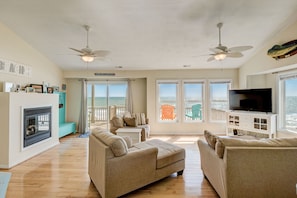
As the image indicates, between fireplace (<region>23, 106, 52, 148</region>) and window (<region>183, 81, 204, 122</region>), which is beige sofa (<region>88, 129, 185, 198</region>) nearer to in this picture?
fireplace (<region>23, 106, 52, 148</region>)

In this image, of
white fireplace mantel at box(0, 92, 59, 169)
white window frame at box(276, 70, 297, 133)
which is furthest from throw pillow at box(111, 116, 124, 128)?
white window frame at box(276, 70, 297, 133)

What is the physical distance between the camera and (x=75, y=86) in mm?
6402

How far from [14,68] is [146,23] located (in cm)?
339

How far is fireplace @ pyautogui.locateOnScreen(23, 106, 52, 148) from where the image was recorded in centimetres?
365

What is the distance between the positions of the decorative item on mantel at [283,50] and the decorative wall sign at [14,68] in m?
6.26

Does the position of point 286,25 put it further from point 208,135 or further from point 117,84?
point 117,84

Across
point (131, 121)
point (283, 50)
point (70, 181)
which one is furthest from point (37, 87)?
point (283, 50)

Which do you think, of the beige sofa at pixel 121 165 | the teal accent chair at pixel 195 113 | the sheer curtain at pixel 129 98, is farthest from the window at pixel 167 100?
the beige sofa at pixel 121 165

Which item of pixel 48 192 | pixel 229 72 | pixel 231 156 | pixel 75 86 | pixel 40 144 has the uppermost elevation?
pixel 229 72

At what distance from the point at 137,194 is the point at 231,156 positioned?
139 cm

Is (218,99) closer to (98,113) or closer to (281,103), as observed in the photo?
(281,103)

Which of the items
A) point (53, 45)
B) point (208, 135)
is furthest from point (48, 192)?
point (53, 45)

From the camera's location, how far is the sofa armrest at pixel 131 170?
6.72ft

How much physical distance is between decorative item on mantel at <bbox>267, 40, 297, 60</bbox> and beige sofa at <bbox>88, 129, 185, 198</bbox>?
3286mm
